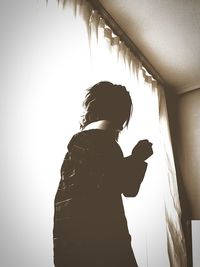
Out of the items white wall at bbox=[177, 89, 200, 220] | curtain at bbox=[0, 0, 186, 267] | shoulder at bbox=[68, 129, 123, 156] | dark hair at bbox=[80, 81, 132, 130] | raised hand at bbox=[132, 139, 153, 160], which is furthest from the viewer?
white wall at bbox=[177, 89, 200, 220]

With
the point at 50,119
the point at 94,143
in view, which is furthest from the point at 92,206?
the point at 50,119

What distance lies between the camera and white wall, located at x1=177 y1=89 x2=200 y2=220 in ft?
10.5

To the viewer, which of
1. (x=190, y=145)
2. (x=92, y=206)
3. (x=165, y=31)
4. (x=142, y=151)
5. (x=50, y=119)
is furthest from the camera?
(x=190, y=145)

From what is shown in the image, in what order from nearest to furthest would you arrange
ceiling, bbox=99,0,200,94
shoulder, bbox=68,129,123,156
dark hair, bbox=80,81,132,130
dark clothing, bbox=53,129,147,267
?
dark clothing, bbox=53,129,147,267 → shoulder, bbox=68,129,123,156 → dark hair, bbox=80,81,132,130 → ceiling, bbox=99,0,200,94

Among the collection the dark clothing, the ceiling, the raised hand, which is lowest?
the dark clothing

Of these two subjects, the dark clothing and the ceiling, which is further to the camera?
the ceiling

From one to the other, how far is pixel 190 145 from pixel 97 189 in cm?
178

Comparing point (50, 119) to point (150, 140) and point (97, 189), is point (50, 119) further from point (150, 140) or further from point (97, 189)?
point (150, 140)

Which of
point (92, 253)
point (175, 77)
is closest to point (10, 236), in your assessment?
point (92, 253)

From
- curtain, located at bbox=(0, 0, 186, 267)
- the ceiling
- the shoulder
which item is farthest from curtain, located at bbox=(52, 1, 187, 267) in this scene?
the shoulder

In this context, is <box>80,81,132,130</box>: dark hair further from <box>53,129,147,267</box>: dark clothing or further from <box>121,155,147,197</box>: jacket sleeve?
<box>121,155,147,197</box>: jacket sleeve

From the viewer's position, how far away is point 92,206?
6.06ft

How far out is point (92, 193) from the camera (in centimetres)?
187

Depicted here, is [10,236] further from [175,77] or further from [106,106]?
[175,77]
